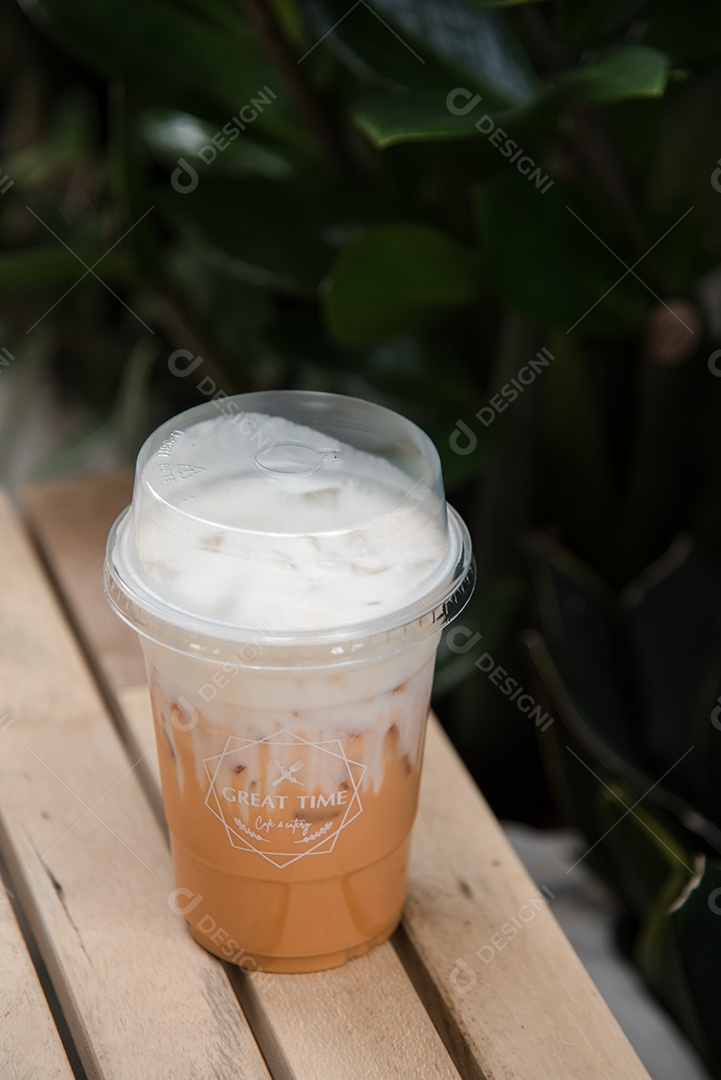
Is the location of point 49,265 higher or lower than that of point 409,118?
lower

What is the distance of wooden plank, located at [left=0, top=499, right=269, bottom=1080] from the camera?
2.26 feet

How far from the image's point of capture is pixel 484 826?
0.87m

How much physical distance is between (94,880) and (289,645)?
1.02 feet

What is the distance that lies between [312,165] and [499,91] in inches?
11.8

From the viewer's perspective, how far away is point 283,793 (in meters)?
0.66

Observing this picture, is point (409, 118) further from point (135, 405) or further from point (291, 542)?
point (135, 405)

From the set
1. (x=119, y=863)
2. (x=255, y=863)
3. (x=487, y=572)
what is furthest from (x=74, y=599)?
(x=487, y=572)

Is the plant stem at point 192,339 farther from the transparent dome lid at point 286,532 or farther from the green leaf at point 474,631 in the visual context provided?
the transparent dome lid at point 286,532

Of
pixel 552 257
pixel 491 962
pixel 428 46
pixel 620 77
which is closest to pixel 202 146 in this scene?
pixel 428 46

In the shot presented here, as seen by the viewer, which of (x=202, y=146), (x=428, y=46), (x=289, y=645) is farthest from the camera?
(x=202, y=146)

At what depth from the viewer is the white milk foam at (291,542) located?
24.5 inches

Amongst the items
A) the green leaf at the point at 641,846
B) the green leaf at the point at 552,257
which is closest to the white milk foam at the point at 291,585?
the green leaf at the point at 641,846

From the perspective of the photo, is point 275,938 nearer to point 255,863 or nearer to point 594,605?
point 255,863

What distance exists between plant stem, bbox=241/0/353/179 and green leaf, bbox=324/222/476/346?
0.22m
